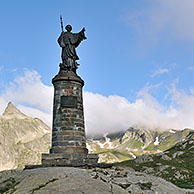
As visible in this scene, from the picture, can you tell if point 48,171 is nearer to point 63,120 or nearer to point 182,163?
point 63,120

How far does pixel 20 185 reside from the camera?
→ 39.4 ft

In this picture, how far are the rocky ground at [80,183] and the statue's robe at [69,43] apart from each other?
1010cm

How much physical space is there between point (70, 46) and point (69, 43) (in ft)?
0.82

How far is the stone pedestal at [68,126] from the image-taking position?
16.5 metres

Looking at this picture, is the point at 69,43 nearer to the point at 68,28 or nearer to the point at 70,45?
the point at 70,45

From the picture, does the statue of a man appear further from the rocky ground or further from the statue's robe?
the rocky ground

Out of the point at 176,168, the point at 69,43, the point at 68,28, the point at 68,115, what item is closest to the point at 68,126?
the point at 68,115

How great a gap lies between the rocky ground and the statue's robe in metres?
10.1

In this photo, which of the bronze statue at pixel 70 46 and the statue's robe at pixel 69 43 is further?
the statue's robe at pixel 69 43

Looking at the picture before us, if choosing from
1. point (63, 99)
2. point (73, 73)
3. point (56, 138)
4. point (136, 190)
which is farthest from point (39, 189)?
point (73, 73)

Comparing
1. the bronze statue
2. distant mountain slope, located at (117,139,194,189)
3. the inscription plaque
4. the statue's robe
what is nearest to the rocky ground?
the inscription plaque

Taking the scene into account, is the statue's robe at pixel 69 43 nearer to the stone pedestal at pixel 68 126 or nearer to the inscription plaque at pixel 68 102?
the stone pedestal at pixel 68 126

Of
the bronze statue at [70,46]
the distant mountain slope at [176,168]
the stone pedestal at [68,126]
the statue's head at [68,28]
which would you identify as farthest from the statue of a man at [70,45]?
the distant mountain slope at [176,168]

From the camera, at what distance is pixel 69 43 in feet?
67.5
